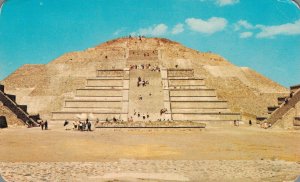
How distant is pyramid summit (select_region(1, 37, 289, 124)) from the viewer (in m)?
40.6

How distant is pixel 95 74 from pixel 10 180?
43478mm

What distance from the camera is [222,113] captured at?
131 feet

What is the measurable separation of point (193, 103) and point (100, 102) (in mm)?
8563

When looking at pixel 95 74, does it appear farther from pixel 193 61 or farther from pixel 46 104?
pixel 193 61

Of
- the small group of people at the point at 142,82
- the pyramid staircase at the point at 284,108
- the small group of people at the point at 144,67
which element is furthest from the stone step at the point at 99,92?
the pyramid staircase at the point at 284,108

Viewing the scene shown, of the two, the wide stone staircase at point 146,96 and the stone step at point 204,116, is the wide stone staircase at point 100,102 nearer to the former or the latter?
the wide stone staircase at point 146,96

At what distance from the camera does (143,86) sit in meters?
45.9

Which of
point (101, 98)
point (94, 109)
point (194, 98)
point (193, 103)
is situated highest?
point (101, 98)

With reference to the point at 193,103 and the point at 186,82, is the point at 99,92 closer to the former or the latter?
the point at 193,103

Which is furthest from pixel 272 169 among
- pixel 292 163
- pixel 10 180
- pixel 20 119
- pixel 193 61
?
pixel 193 61

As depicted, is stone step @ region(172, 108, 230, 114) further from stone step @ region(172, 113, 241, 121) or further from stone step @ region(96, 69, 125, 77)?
stone step @ region(96, 69, 125, 77)

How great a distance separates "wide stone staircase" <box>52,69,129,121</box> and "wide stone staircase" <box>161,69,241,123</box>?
415cm

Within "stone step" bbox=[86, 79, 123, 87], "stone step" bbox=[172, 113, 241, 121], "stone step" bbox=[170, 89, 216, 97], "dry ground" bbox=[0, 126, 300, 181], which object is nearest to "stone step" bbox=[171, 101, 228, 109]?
"stone step" bbox=[172, 113, 241, 121]

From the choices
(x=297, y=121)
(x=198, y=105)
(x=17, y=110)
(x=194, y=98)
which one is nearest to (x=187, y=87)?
(x=194, y=98)
